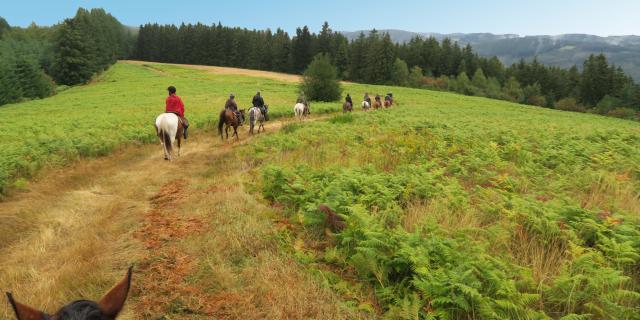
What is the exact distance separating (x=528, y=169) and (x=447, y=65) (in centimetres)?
10061

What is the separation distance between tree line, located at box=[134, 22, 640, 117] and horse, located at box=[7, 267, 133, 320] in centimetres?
7532

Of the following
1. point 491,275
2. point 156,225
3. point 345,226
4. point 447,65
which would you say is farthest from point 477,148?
point 447,65

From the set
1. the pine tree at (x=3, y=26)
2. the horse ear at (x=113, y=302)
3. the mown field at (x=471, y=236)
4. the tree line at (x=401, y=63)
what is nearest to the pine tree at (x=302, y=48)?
the tree line at (x=401, y=63)

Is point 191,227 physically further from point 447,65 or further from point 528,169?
point 447,65

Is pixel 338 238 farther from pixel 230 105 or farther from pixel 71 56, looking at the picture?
pixel 71 56

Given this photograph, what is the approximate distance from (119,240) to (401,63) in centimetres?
8397

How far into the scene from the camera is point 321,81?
38.9 m

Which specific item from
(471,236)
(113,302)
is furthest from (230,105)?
(113,302)

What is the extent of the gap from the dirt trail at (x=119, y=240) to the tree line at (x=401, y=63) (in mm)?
68724

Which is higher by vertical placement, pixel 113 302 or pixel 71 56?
pixel 71 56

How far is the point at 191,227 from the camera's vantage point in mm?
6281

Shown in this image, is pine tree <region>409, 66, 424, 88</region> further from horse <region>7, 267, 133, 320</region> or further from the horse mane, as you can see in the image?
the horse mane

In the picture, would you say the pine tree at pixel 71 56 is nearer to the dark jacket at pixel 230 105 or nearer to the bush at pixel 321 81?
the bush at pixel 321 81

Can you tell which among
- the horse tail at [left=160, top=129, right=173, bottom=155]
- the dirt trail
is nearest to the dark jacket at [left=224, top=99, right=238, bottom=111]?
the horse tail at [left=160, top=129, right=173, bottom=155]
